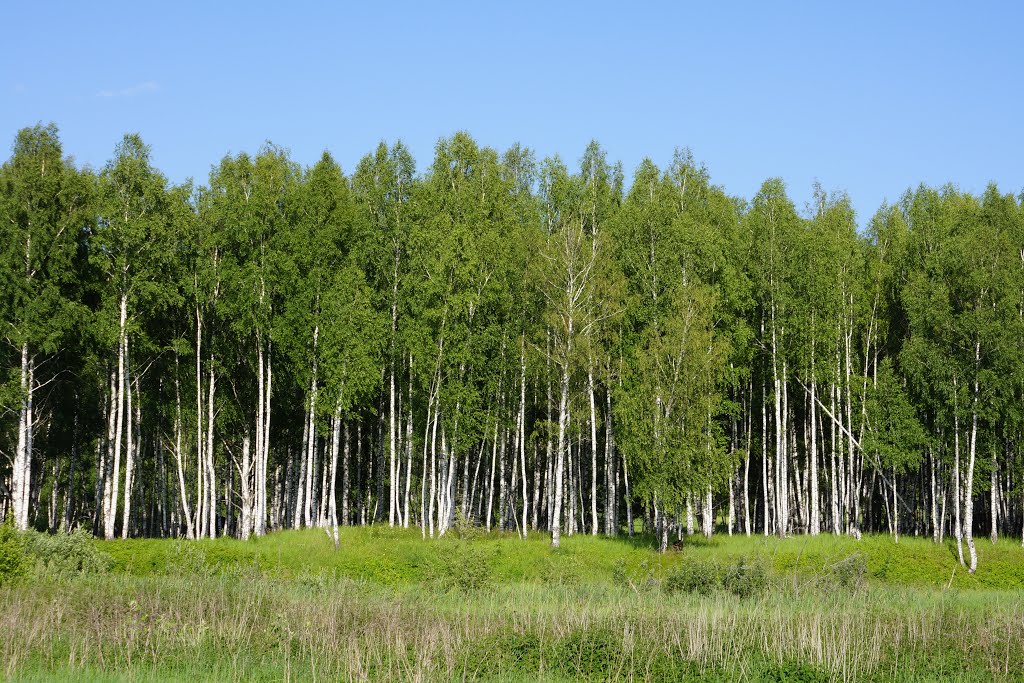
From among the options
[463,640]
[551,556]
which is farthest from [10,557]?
[551,556]

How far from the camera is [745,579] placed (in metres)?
32.0

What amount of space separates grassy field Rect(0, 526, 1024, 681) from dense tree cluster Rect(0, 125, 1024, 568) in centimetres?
734

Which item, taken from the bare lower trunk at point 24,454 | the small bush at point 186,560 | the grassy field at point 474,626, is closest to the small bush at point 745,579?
the grassy field at point 474,626

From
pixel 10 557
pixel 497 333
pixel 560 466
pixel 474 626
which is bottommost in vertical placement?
pixel 474 626

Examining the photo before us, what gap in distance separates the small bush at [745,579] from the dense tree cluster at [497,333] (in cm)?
637

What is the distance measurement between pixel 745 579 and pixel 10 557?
72.9 ft

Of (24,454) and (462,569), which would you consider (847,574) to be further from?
(24,454)

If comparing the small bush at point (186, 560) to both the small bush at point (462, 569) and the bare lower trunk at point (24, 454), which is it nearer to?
the bare lower trunk at point (24, 454)

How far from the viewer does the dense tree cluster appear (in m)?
39.8

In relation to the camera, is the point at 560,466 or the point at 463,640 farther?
the point at 560,466

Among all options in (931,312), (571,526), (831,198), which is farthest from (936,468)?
(831,198)

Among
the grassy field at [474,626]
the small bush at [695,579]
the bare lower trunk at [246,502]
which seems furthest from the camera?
the bare lower trunk at [246,502]

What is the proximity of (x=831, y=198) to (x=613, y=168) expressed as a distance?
14576mm

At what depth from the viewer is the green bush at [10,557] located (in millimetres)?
27734
